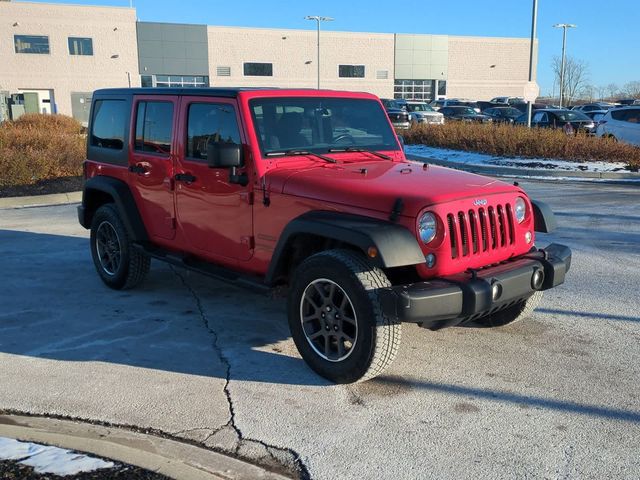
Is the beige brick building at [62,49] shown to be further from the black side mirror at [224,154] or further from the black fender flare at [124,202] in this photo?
the black side mirror at [224,154]

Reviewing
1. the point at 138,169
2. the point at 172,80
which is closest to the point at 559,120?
the point at 138,169

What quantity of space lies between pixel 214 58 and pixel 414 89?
67.0 feet

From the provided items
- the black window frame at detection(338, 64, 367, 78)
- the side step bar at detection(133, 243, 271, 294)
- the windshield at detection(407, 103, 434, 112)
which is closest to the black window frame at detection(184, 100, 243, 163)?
the side step bar at detection(133, 243, 271, 294)

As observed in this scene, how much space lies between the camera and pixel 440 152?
64.0 ft

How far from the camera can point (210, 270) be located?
5.10 metres

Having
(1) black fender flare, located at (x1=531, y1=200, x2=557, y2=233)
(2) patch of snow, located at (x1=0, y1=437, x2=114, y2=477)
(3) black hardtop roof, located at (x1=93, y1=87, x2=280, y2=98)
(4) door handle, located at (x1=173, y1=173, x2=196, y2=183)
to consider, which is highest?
(3) black hardtop roof, located at (x1=93, y1=87, x2=280, y2=98)

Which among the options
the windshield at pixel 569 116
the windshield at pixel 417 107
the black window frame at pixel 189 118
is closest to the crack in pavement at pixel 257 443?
the black window frame at pixel 189 118

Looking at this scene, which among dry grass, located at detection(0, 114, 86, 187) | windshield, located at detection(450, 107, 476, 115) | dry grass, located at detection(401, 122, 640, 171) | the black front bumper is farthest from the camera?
windshield, located at detection(450, 107, 476, 115)

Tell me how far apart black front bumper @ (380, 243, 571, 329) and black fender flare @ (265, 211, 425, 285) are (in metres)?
0.19

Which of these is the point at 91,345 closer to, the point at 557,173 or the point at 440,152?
the point at 557,173

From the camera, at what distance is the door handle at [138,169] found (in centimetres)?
573

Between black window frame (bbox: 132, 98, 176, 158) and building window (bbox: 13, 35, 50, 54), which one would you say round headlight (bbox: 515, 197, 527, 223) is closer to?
black window frame (bbox: 132, 98, 176, 158)

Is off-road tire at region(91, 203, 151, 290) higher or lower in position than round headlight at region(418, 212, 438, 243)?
lower

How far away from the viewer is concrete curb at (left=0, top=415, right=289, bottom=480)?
3090 millimetres
